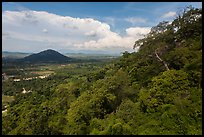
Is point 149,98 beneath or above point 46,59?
above

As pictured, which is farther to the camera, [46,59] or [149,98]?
[46,59]

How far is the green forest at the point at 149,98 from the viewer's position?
8.77 m

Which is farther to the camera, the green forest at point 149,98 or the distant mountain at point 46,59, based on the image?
the distant mountain at point 46,59

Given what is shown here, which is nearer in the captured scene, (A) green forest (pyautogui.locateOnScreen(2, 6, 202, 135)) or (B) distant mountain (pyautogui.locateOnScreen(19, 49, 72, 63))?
(A) green forest (pyautogui.locateOnScreen(2, 6, 202, 135))

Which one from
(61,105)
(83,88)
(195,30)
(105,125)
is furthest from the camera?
(83,88)

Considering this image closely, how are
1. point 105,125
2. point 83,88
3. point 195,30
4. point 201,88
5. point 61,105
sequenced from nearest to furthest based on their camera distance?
point 201,88 < point 105,125 < point 195,30 < point 61,105 < point 83,88

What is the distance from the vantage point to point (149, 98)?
32.7ft

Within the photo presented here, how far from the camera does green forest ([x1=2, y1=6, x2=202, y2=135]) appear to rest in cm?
877

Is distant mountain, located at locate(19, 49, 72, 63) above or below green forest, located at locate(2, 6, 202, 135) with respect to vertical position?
below

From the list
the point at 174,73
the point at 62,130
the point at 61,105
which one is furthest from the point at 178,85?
the point at 61,105

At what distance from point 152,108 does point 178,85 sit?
50.2 inches

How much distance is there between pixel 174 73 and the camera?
1018 centimetres

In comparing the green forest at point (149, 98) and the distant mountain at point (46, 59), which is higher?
the green forest at point (149, 98)

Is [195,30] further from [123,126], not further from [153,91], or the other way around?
[123,126]
